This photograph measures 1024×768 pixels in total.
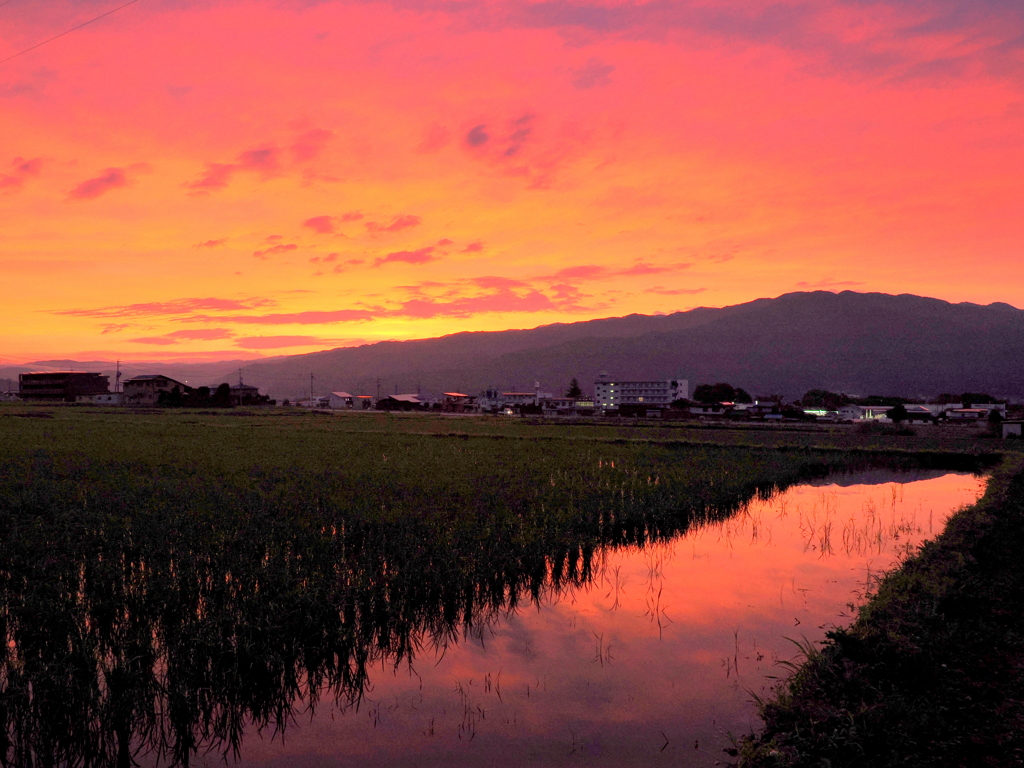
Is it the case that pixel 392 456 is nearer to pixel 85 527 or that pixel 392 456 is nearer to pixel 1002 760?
pixel 85 527

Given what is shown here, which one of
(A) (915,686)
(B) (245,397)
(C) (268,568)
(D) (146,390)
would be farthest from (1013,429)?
(D) (146,390)

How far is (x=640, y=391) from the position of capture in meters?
140

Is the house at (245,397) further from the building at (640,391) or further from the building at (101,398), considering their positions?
the building at (640,391)

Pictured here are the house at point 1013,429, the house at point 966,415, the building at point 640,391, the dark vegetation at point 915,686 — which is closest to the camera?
the dark vegetation at point 915,686

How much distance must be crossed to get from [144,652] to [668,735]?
19.2ft

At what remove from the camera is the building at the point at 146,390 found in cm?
9621

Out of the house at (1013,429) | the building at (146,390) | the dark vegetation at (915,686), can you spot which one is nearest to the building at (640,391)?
the building at (146,390)

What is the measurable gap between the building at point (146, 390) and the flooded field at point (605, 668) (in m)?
99.5

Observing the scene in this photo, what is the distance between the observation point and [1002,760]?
203 inches

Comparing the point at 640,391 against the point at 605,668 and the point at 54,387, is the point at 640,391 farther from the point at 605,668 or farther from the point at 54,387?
the point at 605,668

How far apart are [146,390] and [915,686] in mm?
110257

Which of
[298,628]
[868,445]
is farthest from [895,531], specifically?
[868,445]

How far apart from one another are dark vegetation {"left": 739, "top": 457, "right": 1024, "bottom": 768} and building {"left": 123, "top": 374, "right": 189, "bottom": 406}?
103385mm

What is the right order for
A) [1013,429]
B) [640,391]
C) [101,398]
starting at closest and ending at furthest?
1. [1013,429]
2. [101,398]
3. [640,391]
